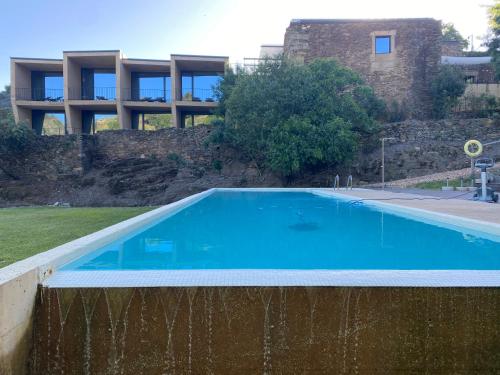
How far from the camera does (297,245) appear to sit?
4637mm

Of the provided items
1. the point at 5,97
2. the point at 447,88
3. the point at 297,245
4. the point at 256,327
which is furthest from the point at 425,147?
the point at 5,97

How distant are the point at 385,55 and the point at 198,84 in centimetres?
1118

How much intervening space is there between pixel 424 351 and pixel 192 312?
1519 millimetres

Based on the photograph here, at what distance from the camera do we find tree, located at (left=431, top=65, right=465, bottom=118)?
780 inches

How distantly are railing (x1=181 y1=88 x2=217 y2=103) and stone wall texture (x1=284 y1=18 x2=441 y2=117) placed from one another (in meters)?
5.19

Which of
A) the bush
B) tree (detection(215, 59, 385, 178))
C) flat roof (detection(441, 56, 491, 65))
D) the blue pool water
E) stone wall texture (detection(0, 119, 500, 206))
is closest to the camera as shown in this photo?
the blue pool water

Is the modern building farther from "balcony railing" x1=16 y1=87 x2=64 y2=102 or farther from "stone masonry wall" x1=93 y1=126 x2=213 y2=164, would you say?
"stone masonry wall" x1=93 y1=126 x2=213 y2=164

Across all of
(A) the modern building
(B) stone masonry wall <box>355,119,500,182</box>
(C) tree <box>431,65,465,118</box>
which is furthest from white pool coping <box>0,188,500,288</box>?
(C) tree <box>431,65,465,118</box>

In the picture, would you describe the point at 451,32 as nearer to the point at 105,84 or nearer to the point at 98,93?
the point at 105,84

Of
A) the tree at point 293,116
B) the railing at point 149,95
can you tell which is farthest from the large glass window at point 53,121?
the tree at point 293,116

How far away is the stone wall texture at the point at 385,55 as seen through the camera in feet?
70.2

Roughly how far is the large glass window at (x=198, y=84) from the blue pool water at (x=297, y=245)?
50.9ft

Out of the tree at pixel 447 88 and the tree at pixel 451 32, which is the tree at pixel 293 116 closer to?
the tree at pixel 447 88

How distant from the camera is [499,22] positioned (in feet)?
53.2
